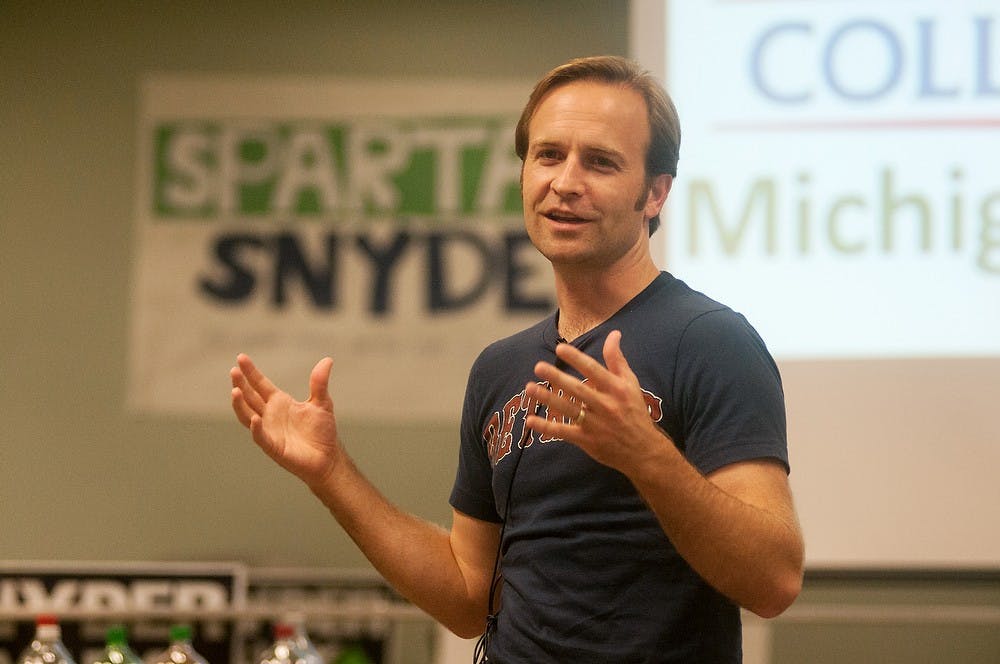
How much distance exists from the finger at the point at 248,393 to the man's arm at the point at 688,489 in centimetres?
52

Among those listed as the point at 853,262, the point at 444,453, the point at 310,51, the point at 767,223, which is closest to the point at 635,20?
the point at 767,223

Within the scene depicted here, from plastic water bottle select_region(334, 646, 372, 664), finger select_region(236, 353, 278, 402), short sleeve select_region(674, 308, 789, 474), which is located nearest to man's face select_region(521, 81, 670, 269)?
short sleeve select_region(674, 308, 789, 474)

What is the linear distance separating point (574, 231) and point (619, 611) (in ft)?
1.46

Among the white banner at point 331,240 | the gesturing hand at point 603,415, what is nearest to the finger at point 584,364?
the gesturing hand at point 603,415

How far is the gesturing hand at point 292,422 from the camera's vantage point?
1.41 metres

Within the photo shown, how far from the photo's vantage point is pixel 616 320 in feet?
4.46

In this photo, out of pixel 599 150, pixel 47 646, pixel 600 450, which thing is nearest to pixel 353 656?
pixel 47 646

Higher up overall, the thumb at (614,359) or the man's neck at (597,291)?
the man's neck at (597,291)

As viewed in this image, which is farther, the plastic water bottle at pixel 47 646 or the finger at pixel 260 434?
the plastic water bottle at pixel 47 646

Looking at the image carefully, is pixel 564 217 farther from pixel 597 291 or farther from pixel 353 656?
pixel 353 656

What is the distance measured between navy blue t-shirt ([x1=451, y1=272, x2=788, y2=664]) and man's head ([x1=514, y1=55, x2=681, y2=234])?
0.17m

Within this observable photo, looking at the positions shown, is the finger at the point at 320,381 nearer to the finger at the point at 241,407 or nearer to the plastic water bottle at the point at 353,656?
the finger at the point at 241,407

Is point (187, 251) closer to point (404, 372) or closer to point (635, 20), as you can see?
point (404, 372)

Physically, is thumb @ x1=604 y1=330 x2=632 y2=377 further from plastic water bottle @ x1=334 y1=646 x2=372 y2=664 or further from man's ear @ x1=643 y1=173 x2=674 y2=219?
plastic water bottle @ x1=334 y1=646 x2=372 y2=664
